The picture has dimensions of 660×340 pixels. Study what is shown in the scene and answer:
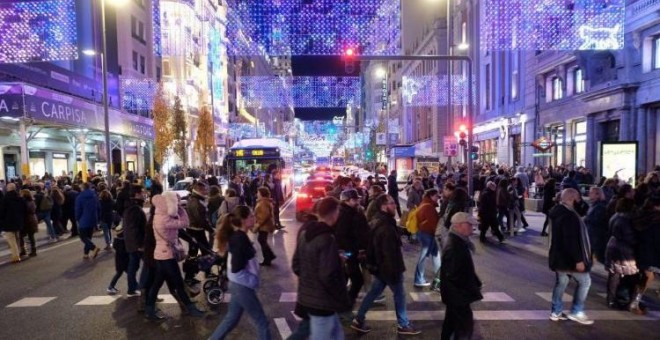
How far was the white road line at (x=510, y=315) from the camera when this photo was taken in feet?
22.5

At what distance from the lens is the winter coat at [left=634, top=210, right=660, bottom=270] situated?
702 cm

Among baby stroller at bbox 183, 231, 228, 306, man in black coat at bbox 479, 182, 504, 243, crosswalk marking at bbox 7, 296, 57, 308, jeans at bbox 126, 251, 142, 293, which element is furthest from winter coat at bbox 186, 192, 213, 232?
man in black coat at bbox 479, 182, 504, 243

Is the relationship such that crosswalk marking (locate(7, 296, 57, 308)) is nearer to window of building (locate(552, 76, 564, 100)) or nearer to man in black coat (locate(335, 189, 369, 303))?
man in black coat (locate(335, 189, 369, 303))

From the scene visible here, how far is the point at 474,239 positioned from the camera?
45.8 ft

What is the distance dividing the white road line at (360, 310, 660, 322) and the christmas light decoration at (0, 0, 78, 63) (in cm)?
1552

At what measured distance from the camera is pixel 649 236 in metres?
7.06

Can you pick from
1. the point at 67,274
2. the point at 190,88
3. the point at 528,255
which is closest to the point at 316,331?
the point at 67,274

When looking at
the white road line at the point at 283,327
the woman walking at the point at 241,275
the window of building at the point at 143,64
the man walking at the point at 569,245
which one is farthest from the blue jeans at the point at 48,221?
the window of building at the point at 143,64

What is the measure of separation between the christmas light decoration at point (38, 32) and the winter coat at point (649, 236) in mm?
17416

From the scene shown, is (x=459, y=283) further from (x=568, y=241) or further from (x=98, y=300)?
(x=98, y=300)

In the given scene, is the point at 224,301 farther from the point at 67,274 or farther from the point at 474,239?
the point at 474,239

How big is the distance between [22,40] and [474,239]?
636 inches

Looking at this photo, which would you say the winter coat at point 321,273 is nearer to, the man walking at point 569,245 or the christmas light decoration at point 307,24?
the man walking at point 569,245

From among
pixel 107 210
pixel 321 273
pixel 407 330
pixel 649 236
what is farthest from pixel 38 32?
pixel 649 236
